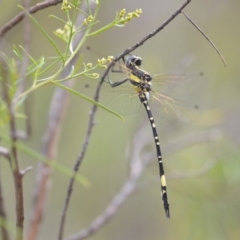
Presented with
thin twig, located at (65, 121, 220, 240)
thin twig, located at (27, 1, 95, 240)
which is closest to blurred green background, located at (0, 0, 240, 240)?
thin twig, located at (65, 121, 220, 240)

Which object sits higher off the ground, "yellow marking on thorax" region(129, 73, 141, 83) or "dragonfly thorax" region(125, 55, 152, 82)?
"dragonfly thorax" region(125, 55, 152, 82)

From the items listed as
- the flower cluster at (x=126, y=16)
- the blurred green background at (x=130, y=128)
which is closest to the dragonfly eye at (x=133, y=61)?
the flower cluster at (x=126, y=16)

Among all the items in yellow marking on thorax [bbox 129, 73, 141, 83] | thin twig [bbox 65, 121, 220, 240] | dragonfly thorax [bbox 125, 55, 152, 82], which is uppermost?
dragonfly thorax [bbox 125, 55, 152, 82]

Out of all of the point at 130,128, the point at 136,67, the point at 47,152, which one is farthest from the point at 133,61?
the point at 130,128

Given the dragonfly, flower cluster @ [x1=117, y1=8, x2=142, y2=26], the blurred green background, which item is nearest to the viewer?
flower cluster @ [x1=117, y1=8, x2=142, y2=26]

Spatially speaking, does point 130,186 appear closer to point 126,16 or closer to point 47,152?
point 47,152

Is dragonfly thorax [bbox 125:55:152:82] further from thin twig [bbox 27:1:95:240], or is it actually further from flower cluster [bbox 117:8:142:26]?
flower cluster [bbox 117:8:142:26]

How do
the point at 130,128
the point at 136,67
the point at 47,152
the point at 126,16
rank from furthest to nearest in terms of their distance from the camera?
the point at 130,128 < the point at 47,152 < the point at 136,67 < the point at 126,16

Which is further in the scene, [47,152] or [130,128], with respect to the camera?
[130,128]

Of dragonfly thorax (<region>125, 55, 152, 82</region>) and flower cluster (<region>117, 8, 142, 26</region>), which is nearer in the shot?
flower cluster (<region>117, 8, 142, 26</region>)

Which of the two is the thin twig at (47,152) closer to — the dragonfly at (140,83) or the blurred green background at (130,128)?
the dragonfly at (140,83)

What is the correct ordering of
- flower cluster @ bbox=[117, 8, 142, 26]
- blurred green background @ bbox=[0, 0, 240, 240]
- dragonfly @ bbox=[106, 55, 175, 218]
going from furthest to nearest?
blurred green background @ bbox=[0, 0, 240, 240] → dragonfly @ bbox=[106, 55, 175, 218] → flower cluster @ bbox=[117, 8, 142, 26]
